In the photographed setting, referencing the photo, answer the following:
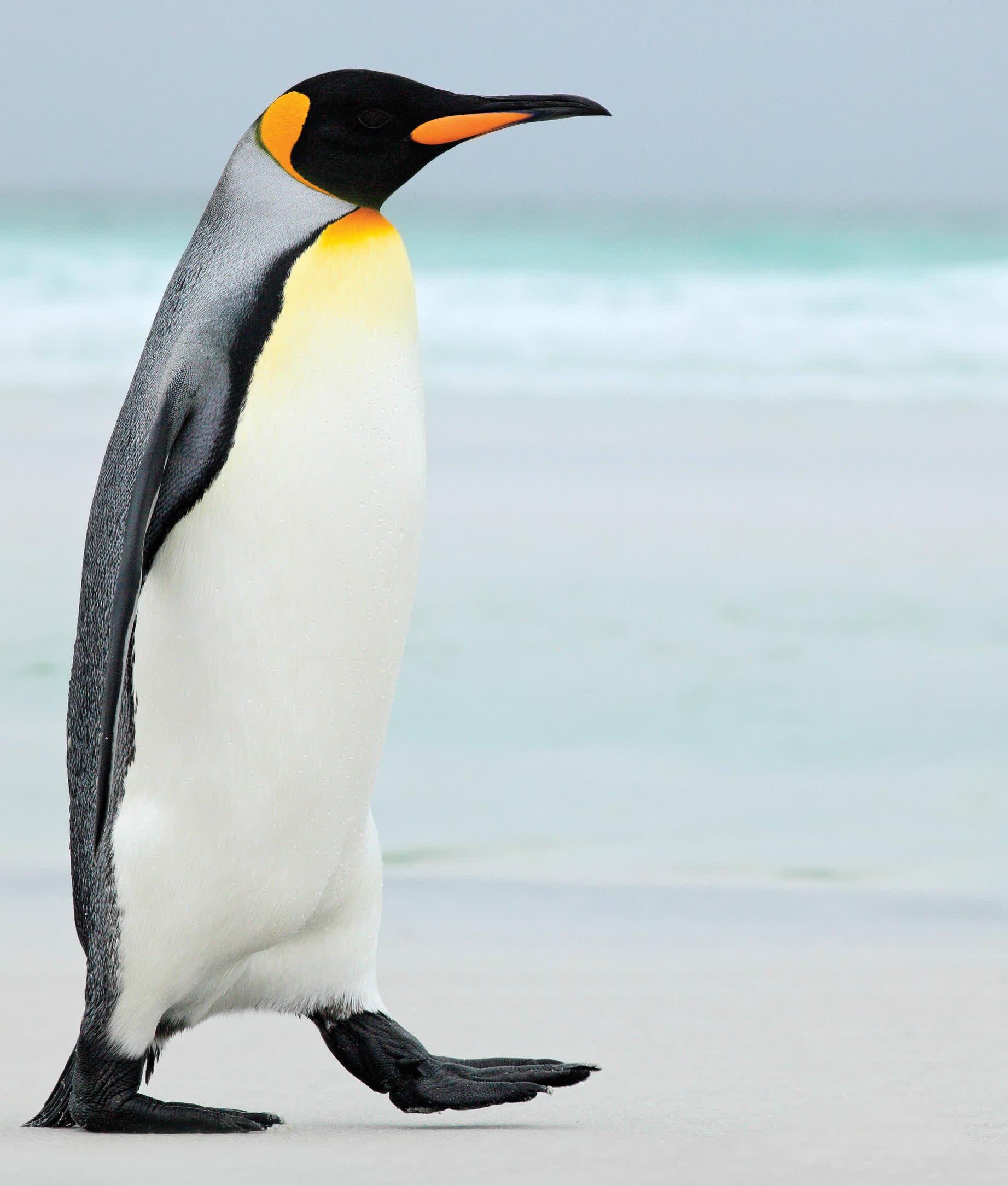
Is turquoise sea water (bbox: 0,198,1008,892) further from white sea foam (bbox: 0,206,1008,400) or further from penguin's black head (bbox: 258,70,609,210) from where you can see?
penguin's black head (bbox: 258,70,609,210)

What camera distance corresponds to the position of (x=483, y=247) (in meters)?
22.9

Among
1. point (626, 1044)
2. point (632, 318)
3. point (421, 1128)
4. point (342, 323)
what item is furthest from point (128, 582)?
point (632, 318)

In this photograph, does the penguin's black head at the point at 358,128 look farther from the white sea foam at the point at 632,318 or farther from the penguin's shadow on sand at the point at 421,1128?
the white sea foam at the point at 632,318

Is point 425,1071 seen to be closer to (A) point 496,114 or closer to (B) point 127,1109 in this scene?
(B) point 127,1109

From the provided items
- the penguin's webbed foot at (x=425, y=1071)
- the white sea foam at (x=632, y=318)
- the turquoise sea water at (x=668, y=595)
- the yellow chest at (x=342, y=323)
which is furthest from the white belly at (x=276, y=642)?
the white sea foam at (x=632, y=318)

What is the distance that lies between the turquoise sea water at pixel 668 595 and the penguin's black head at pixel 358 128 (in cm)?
205

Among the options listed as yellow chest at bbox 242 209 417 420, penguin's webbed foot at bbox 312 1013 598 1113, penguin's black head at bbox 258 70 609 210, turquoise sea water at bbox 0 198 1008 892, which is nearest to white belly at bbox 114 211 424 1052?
yellow chest at bbox 242 209 417 420

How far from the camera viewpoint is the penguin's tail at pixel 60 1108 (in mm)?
2518

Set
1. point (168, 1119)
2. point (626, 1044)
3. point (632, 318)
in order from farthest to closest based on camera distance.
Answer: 1. point (632, 318)
2. point (626, 1044)
3. point (168, 1119)

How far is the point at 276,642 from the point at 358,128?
72 cm

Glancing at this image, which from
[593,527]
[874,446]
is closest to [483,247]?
[874,446]

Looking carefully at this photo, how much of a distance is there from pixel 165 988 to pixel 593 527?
5884 millimetres

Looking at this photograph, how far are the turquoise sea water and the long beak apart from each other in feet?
6.58

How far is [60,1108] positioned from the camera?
8.30 ft
